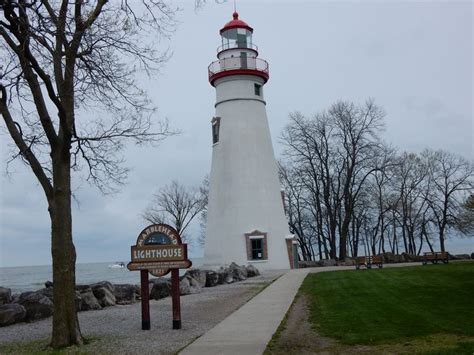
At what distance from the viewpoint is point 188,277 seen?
21.9 metres

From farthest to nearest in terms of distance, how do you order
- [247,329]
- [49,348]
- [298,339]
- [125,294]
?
[125,294] < [247,329] < [49,348] < [298,339]

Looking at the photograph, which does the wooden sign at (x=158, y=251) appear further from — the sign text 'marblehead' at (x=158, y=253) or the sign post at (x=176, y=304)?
the sign post at (x=176, y=304)

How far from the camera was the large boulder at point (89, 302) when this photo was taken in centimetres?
1652

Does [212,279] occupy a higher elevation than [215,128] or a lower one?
lower

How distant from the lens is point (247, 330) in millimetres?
10188

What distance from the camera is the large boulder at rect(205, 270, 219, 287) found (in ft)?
77.7

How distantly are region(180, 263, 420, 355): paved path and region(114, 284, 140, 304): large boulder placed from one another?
5613 millimetres

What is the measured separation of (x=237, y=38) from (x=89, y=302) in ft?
67.2

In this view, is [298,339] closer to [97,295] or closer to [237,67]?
[97,295]

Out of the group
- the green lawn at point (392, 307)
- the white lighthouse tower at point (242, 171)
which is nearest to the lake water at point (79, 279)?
the white lighthouse tower at point (242, 171)

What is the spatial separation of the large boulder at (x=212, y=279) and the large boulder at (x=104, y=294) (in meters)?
6.21

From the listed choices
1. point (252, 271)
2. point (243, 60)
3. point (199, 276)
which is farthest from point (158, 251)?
point (243, 60)

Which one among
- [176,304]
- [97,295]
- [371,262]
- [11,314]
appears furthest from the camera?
[371,262]

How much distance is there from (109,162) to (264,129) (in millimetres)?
20047
